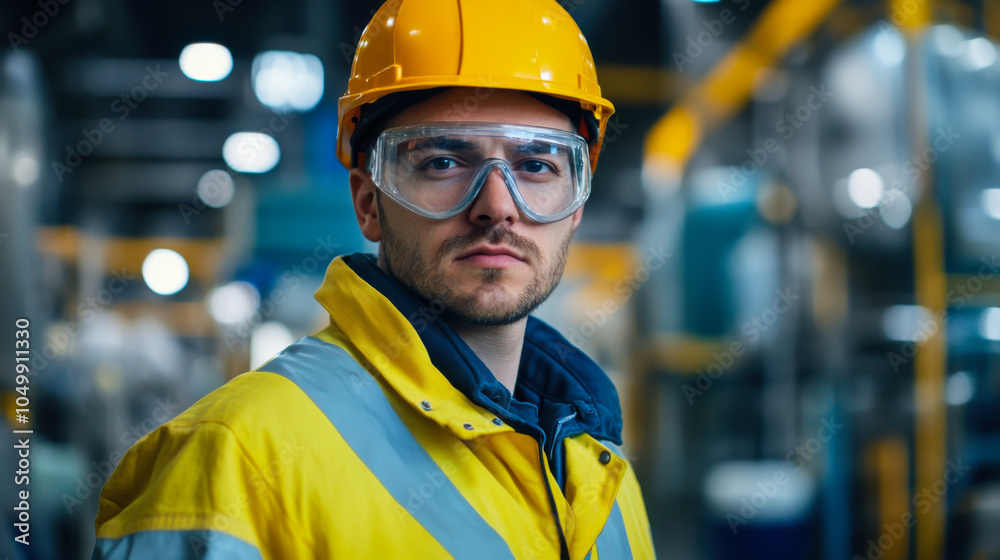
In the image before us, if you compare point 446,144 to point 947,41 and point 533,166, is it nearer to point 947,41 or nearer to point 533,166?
point 533,166

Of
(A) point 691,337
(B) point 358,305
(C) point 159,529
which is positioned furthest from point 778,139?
(C) point 159,529

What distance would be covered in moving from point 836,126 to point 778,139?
461 mm

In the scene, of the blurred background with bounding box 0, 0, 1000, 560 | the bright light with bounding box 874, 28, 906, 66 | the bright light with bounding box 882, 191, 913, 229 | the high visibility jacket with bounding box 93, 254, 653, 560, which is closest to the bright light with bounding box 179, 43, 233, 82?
the blurred background with bounding box 0, 0, 1000, 560

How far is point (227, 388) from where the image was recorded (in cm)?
118

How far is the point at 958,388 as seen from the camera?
12.6ft

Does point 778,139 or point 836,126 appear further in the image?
point 778,139

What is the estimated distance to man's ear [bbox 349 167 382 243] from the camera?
1.58 meters

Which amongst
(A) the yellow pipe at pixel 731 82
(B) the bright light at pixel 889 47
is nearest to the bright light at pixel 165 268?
(A) the yellow pipe at pixel 731 82

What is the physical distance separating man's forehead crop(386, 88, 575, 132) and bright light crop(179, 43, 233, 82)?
18.6 feet

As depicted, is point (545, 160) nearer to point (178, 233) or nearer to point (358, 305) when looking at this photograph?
point (358, 305)

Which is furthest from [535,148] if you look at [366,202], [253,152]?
[253,152]

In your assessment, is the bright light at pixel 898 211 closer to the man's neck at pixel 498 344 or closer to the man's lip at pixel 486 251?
the man's neck at pixel 498 344

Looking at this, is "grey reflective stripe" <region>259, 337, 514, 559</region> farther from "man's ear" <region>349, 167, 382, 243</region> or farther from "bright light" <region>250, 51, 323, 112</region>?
"bright light" <region>250, 51, 323, 112</region>

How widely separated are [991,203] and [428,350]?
3.66m
